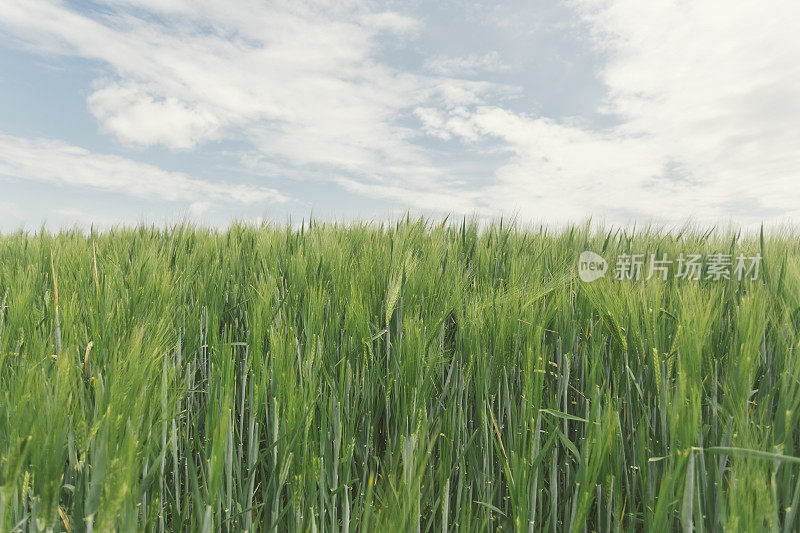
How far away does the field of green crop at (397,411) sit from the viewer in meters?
0.66

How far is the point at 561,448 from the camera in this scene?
Answer: 0.99 meters

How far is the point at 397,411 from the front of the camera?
2.86 ft

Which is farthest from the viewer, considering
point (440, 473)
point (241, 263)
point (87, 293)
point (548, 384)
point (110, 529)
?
point (241, 263)

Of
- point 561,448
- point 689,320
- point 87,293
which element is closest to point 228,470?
point 561,448

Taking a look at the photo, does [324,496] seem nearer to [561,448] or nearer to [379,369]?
[379,369]

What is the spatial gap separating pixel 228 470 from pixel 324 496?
6.6 inches

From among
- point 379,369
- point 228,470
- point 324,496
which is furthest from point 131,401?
point 379,369

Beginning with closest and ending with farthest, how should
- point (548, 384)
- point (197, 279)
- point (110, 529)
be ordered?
point (110, 529), point (548, 384), point (197, 279)

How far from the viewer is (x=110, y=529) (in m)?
0.54

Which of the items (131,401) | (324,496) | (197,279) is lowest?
(324,496)

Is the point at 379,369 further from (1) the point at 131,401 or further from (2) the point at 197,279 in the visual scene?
(2) the point at 197,279

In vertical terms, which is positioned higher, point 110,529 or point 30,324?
point 30,324

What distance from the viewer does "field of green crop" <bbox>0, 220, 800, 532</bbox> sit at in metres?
0.66

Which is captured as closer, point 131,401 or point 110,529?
point 110,529
